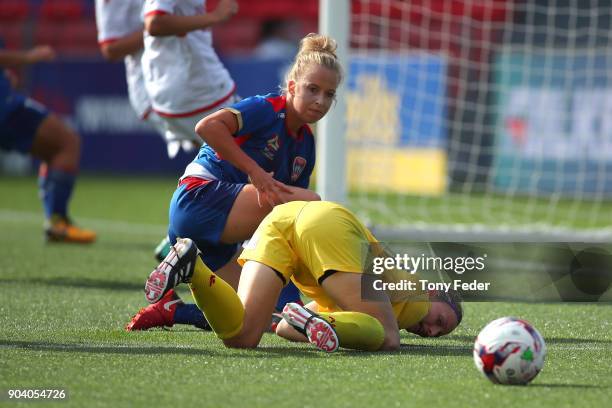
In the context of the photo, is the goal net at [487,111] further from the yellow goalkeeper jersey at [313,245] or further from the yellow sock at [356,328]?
the yellow sock at [356,328]

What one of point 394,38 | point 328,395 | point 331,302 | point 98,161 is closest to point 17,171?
point 98,161

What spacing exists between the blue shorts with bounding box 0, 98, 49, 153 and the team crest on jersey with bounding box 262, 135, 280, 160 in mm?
3637

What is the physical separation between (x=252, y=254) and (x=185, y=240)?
1.02 feet

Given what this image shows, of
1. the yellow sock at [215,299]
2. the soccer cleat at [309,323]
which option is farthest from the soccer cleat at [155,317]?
the soccer cleat at [309,323]

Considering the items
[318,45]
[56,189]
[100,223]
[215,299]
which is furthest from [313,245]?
[100,223]

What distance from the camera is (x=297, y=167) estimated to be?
14.7ft

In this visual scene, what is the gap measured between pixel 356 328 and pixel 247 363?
1.29 feet

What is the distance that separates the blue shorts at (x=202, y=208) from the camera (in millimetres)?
4328

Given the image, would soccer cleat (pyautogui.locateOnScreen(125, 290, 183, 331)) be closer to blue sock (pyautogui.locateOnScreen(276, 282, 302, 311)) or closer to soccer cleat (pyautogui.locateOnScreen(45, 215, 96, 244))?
blue sock (pyautogui.locateOnScreen(276, 282, 302, 311))

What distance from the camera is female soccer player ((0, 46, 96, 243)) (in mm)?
7563

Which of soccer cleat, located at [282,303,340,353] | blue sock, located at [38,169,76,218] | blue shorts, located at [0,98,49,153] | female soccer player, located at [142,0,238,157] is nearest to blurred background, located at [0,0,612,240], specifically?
blue sock, located at [38,169,76,218]

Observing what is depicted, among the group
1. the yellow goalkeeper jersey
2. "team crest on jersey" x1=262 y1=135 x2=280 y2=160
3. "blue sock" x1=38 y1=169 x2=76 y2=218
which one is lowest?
"blue sock" x1=38 y1=169 x2=76 y2=218

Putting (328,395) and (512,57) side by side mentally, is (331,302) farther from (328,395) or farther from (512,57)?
(512,57)

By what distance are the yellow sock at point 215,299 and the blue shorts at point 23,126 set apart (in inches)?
165
